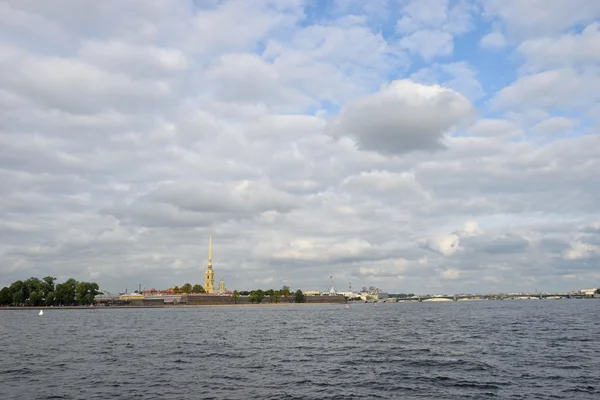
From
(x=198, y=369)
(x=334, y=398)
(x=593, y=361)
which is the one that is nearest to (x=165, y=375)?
(x=198, y=369)

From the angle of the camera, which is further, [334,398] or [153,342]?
[153,342]

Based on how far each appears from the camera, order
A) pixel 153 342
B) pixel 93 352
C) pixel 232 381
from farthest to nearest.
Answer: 1. pixel 153 342
2. pixel 93 352
3. pixel 232 381

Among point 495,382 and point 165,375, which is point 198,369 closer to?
point 165,375

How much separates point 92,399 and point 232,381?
32.7 feet

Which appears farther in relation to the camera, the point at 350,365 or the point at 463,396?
the point at 350,365

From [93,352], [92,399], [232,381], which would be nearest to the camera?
[92,399]

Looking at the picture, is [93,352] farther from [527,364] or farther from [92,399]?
[527,364]

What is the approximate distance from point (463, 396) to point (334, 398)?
8266mm

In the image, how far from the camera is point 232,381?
120ft

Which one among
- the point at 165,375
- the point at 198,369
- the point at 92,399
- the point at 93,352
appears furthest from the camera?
the point at 93,352

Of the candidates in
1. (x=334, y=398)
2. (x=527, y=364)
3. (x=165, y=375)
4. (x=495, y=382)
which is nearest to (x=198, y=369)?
(x=165, y=375)

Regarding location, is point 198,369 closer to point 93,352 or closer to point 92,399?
point 92,399

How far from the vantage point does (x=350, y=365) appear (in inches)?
1754

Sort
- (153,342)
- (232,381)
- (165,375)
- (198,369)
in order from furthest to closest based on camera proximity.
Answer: (153,342) < (198,369) < (165,375) < (232,381)
